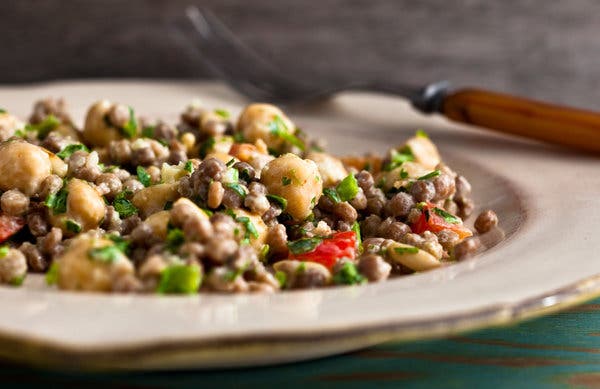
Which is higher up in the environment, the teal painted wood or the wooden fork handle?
the wooden fork handle

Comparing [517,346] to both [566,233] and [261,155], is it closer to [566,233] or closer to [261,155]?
[566,233]

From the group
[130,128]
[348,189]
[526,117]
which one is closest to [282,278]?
[348,189]

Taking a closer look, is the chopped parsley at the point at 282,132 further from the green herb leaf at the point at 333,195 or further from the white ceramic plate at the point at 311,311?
the white ceramic plate at the point at 311,311

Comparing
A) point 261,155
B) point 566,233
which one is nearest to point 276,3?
point 261,155

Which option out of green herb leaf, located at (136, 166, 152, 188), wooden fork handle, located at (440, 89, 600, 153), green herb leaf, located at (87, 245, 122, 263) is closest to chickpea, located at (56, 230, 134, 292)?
green herb leaf, located at (87, 245, 122, 263)

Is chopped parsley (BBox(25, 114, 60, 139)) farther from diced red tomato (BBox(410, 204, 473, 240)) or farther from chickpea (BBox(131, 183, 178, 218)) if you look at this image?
diced red tomato (BBox(410, 204, 473, 240))

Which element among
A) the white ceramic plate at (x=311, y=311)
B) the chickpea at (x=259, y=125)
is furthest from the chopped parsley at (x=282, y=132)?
the white ceramic plate at (x=311, y=311)
